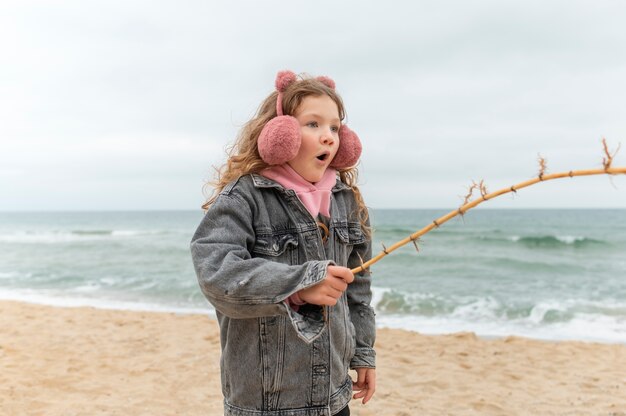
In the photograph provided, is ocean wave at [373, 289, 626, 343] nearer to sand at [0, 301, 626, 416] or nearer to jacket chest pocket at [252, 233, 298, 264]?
sand at [0, 301, 626, 416]

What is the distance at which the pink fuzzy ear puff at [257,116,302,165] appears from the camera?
1388mm

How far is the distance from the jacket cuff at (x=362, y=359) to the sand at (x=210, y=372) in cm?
220

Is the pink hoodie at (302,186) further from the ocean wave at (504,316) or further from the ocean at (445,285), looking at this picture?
the ocean wave at (504,316)

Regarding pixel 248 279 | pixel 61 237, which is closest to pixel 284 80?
pixel 248 279

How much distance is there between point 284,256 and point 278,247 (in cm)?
4

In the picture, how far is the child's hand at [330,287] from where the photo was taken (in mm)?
1163

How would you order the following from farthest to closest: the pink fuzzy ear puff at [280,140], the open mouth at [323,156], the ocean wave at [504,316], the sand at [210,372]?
the ocean wave at [504,316] < the sand at [210,372] < the open mouth at [323,156] < the pink fuzzy ear puff at [280,140]

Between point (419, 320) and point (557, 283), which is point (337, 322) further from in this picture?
point (557, 283)

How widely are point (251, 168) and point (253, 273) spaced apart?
0.41m

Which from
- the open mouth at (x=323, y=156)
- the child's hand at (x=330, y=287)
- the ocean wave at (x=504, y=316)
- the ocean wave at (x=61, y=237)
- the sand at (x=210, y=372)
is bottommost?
the ocean wave at (x=61, y=237)

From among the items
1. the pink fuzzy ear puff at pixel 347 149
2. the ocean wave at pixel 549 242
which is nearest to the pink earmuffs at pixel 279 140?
the pink fuzzy ear puff at pixel 347 149

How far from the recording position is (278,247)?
4.67ft

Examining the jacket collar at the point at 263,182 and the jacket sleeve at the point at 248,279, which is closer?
the jacket sleeve at the point at 248,279

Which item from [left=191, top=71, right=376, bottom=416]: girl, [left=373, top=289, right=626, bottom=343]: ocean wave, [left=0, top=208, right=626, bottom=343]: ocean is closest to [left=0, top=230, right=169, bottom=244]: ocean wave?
[left=0, top=208, right=626, bottom=343]: ocean
